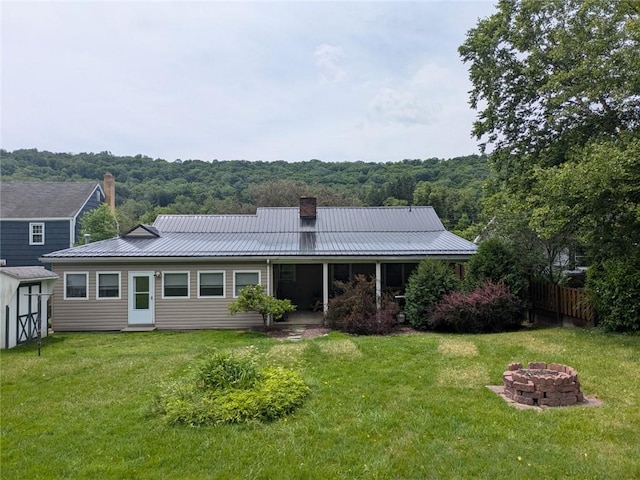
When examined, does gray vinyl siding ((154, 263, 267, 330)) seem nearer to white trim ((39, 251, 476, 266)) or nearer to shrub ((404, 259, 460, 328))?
white trim ((39, 251, 476, 266))

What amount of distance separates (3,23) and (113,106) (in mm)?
8610

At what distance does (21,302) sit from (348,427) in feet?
32.0

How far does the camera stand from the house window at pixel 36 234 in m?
23.5

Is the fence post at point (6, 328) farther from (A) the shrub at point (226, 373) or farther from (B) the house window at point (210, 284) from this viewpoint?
(A) the shrub at point (226, 373)

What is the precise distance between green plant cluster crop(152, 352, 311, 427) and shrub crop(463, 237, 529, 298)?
7.90 m

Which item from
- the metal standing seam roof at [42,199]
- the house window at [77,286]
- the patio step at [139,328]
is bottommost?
the patio step at [139,328]

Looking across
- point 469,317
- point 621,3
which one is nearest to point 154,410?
point 469,317

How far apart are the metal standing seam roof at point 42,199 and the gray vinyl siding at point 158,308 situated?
41.0 ft

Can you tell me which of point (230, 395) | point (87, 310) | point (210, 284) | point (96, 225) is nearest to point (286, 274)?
point (210, 284)

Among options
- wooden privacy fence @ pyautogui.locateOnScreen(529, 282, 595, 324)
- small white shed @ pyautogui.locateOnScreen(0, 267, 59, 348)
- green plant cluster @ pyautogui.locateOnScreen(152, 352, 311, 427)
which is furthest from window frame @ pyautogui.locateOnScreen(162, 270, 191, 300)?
wooden privacy fence @ pyautogui.locateOnScreen(529, 282, 595, 324)

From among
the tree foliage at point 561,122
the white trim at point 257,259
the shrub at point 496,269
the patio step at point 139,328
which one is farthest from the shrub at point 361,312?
the patio step at point 139,328

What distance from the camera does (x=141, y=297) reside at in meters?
13.9

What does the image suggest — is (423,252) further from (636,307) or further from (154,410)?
(154,410)

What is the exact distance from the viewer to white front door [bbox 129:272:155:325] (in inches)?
542
